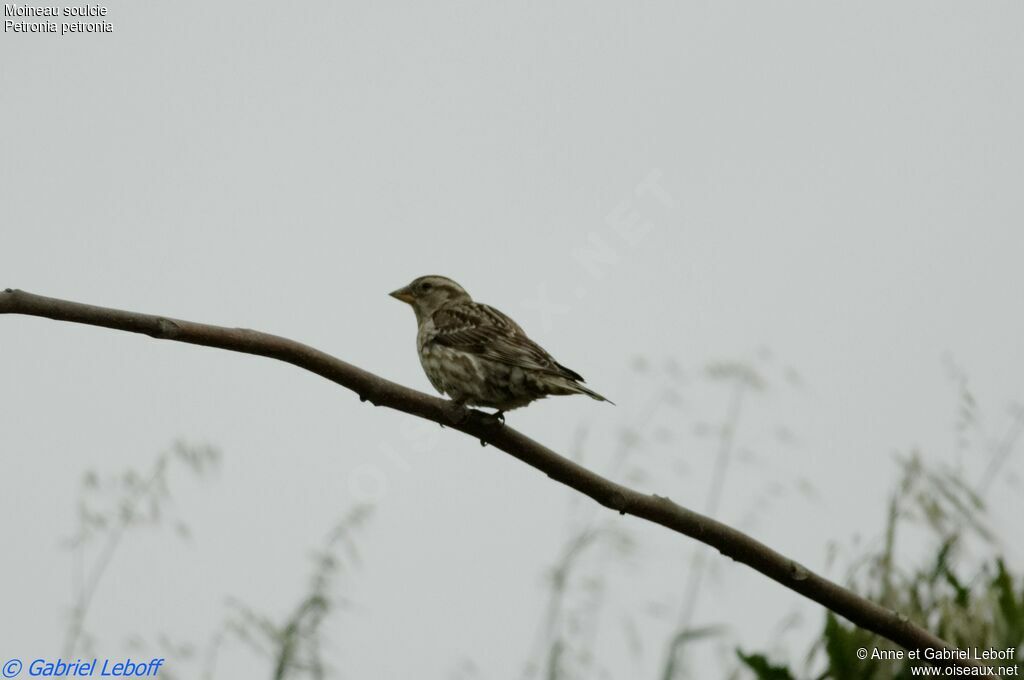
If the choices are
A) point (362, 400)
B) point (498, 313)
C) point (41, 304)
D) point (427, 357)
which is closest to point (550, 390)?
point (427, 357)

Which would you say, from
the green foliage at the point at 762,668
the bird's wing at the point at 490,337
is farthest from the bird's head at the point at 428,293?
the green foliage at the point at 762,668

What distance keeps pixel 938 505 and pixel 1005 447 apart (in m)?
0.51

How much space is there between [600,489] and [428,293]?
3835mm

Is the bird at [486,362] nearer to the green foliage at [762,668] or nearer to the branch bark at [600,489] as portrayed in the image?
the green foliage at [762,668]

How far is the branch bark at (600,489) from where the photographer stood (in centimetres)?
322

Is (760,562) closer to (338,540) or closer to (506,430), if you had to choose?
(506,430)

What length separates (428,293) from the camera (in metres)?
7.29

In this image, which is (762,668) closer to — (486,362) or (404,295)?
(486,362)

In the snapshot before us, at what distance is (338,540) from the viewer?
6.38 metres

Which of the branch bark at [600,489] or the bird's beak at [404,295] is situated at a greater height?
the bird's beak at [404,295]

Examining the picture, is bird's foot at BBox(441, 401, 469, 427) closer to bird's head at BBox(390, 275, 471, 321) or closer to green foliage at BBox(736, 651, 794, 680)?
green foliage at BBox(736, 651, 794, 680)

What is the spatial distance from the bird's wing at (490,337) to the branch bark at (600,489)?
75.3 inches

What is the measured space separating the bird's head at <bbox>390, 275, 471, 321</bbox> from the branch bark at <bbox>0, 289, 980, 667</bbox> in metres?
3.46

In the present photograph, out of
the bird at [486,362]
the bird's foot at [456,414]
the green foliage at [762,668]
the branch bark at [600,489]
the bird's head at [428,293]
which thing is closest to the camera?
the branch bark at [600,489]
